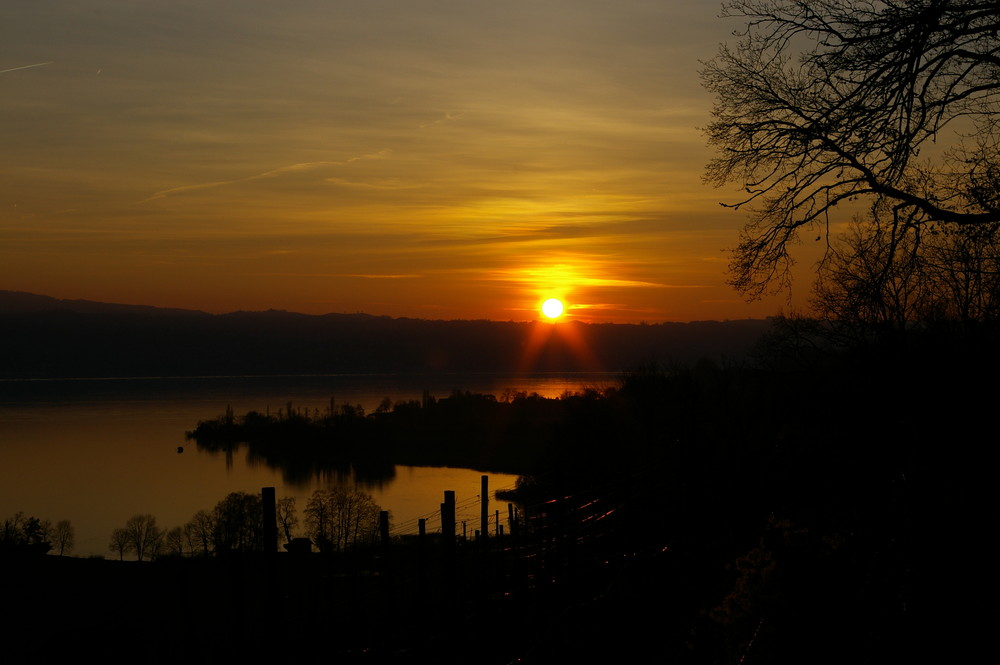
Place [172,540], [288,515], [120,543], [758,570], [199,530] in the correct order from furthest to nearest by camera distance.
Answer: [288,515], [199,530], [172,540], [120,543], [758,570]

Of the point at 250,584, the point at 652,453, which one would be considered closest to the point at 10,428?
the point at 250,584

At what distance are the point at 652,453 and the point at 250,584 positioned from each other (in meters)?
20.1

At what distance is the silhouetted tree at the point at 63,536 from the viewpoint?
144 ft

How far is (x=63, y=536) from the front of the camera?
151ft

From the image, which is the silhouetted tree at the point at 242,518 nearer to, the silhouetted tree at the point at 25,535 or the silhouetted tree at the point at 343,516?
the silhouetted tree at the point at 343,516

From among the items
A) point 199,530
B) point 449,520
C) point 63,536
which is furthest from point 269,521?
point 63,536

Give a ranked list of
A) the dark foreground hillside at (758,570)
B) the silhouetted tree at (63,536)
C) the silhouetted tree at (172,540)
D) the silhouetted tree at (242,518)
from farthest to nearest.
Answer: the silhouetted tree at (63,536), the silhouetted tree at (242,518), the silhouetted tree at (172,540), the dark foreground hillside at (758,570)

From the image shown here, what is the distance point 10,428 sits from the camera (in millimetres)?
107750

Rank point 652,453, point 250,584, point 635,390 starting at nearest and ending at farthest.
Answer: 1. point 250,584
2. point 652,453
3. point 635,390

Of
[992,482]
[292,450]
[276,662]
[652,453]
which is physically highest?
[992,482]

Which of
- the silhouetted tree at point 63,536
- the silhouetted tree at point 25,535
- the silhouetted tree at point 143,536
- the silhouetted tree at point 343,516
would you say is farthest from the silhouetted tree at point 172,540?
the silhouetted tree at point 343,516

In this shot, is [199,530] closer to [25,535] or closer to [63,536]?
[63,536]

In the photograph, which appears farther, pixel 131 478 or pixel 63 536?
pixel 131 478

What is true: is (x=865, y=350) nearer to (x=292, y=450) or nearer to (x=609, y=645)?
(x=609, y=645)
